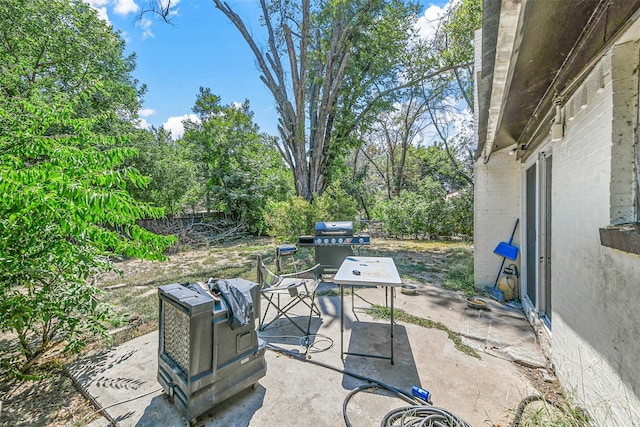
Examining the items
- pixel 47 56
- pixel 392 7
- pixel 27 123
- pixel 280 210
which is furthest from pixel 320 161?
pixel 47 56

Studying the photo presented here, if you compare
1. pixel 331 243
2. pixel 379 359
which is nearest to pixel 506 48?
pixel 379 359

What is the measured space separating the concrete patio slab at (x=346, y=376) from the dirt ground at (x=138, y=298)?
13 cm

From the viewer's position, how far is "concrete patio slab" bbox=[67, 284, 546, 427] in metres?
Result: 1.86

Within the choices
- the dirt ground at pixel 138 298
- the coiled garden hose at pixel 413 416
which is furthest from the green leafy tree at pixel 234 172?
the coiled garden hose at pixel 413 416

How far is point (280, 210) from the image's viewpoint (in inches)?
255

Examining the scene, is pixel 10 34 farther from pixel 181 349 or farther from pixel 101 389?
pixel 181 349

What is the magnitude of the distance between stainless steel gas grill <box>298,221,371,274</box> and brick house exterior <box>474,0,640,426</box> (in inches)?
115

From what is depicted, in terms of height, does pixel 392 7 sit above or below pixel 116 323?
above

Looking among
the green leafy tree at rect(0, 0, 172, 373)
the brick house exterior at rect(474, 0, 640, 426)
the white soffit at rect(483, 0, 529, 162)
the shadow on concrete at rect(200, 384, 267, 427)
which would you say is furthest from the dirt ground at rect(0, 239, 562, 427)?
the white soffit at rect(483, 0, 529, 162)

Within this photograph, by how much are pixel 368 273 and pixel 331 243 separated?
7.11 ft

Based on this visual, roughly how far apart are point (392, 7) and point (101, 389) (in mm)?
12111

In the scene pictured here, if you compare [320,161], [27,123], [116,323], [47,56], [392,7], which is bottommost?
[116,323]

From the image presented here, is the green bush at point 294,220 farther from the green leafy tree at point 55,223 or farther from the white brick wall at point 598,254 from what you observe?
the white brick wall at point 598,254

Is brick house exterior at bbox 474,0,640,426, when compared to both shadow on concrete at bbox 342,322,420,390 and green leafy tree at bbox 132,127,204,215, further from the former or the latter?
green leafy tree at bbox 132,127,204,215
